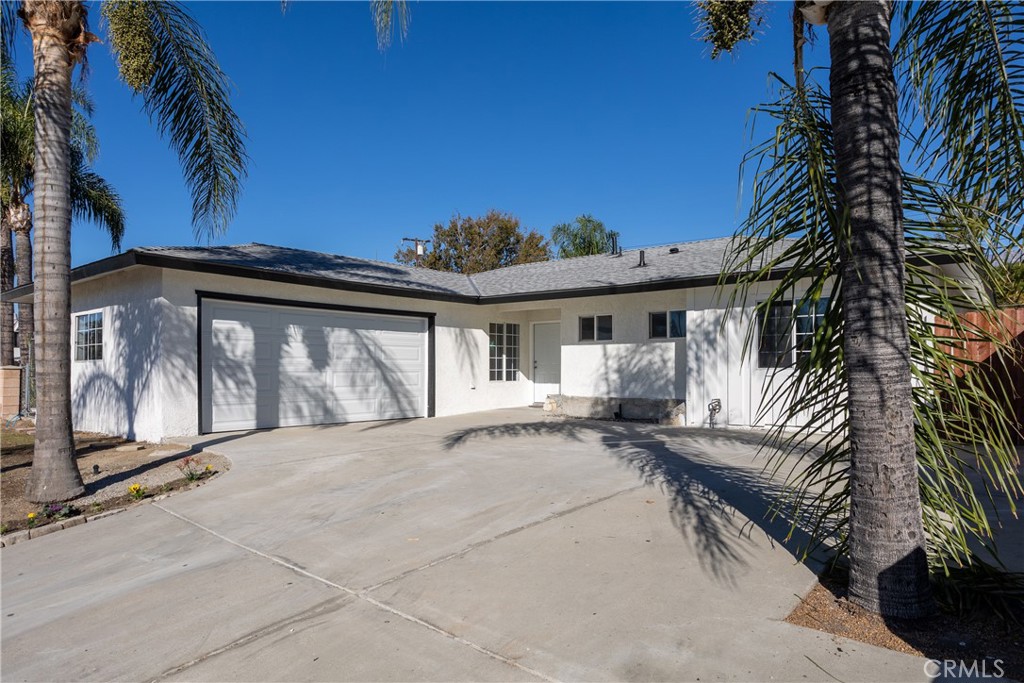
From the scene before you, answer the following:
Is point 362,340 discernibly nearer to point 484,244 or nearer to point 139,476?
point 139,476

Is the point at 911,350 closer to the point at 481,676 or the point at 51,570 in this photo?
the point at 481,676

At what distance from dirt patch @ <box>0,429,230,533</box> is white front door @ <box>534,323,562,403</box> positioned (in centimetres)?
979

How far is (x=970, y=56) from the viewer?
13.5 ft

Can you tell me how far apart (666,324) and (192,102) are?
960 cm

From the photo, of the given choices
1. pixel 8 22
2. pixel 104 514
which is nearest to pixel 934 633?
pixel 104 514

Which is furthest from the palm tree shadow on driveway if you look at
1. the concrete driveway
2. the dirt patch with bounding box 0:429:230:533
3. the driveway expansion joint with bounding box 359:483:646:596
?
the dirt patch with bounding box 0:429:230:533

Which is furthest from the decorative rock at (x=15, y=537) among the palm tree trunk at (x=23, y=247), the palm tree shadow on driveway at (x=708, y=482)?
the palm tree trunk at (x=23, y=247)

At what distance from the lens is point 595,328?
14.6m

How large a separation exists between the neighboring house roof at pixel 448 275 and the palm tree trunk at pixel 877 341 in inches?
226

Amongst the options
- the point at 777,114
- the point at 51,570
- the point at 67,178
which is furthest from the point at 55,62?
the point at 777,114

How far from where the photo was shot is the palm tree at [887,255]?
346cm

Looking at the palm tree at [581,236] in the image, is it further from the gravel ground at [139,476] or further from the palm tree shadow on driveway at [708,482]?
the gravel ground at [139,476]

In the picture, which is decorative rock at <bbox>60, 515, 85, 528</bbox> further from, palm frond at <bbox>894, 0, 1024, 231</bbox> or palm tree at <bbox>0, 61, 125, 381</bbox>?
palm tree at <bbox>0, 61, 125, 381</bbox>

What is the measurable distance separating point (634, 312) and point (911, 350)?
997 centimetres
